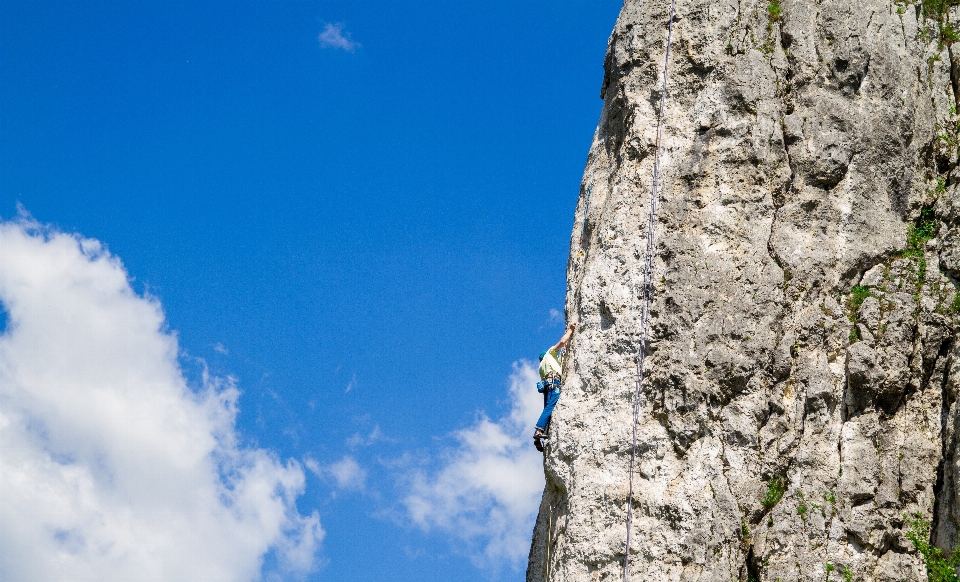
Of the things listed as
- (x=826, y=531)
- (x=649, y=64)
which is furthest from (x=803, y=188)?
(x=826, y=531)

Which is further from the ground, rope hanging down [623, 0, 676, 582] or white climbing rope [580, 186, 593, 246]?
white climbing rope [580, 186, 593, 246]

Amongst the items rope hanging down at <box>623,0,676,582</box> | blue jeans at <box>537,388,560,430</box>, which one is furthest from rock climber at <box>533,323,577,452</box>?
rope hanging down at <box>623,0,676,582</box>

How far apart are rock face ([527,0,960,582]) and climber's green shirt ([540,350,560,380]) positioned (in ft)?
1.89

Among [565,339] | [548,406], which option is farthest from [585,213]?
[548,406]

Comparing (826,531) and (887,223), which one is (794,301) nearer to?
(887,223)

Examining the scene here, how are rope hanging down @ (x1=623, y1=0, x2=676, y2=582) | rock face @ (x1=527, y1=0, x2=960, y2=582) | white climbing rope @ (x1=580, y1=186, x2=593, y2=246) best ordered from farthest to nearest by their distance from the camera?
1. white climbing rope @ (x1=580, y1=186, x2=593, y2=246)
2. rope hanging down @ (x1=623, y1=0, x2=676, y2=582)
3. rock face @ (x1=527, y1=0, x2=960, y2=582)

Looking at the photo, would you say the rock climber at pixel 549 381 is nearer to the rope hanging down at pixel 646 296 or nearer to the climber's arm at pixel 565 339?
the climber's arm at pixel 565 339

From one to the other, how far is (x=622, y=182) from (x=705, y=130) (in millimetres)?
1402

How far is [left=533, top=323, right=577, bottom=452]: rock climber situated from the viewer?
50.1ft

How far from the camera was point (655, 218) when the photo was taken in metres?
15.1

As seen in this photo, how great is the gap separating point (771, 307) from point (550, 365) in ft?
10.6

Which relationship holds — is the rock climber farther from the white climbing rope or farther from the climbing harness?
the white climbing rope

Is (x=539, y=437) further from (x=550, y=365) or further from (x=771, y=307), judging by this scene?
(x=771, y=307)

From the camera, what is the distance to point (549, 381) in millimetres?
15422
